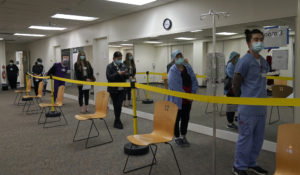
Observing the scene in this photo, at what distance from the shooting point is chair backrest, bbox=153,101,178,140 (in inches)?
108

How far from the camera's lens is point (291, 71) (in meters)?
3.57

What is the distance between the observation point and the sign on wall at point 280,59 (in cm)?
358

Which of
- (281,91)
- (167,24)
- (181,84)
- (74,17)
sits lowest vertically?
(281,91)

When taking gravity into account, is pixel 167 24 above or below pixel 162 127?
above

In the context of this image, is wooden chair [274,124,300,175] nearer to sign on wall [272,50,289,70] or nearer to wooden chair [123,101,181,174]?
wooden chair [123,101,181,174]

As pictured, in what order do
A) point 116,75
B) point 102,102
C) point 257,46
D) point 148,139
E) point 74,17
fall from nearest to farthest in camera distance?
point 257,46 < point 148,139 < point 102,102 < point 116,75 < point 74,17

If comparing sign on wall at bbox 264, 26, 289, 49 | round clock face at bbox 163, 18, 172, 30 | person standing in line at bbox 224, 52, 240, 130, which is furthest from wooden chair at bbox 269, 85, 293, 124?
round clock face at bbox 163, 18, 172, 30

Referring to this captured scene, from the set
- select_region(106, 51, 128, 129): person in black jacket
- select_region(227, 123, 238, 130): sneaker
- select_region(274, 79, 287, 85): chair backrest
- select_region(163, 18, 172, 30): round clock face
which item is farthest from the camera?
select_region(163, 18, 172, 30): round clock face

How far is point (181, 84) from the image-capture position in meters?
3.69

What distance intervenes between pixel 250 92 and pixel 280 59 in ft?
4.92

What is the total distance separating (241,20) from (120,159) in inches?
120

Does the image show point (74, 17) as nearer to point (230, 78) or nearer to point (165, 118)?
point (230, 78)

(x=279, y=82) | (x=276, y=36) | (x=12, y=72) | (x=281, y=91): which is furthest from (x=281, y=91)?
(x=12, y=72)

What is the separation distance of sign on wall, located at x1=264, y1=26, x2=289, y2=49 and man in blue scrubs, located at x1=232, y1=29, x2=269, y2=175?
4.13 feet
